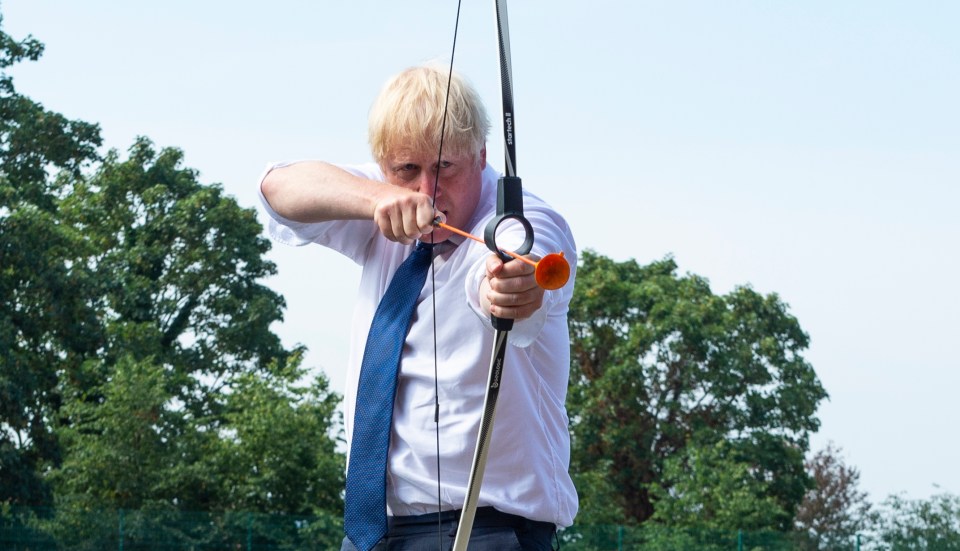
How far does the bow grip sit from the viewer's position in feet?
6.04

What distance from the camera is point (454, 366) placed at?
2182 millimetres

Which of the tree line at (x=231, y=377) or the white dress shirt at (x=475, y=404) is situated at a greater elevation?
the tree line at (x=231, y=377)

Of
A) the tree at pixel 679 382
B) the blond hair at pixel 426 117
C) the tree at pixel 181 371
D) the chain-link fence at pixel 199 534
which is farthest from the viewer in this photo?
the tree at pixel 679 382

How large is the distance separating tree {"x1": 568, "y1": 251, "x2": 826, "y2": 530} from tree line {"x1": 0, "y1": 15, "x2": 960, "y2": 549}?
5 centimetres

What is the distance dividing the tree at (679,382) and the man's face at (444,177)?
23.4 metres

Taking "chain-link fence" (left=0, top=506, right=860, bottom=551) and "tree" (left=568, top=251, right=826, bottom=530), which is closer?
"chain-link fence" (left=0, top=506, right=860, bottom=551)

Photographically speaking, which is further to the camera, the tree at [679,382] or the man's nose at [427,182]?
the tree at [679,382]

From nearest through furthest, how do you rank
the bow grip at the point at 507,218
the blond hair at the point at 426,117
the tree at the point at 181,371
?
the bow grip at the point at 507,218
the blond hair at the point at 426,117
the tree at the point at 181,371

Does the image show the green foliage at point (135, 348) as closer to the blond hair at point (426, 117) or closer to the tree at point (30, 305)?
the tree at point (30, 305)

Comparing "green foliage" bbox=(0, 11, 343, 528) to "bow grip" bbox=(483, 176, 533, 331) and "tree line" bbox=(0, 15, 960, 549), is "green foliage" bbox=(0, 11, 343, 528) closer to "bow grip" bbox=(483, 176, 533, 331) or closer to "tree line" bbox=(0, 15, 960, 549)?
"tree line" bbox=(0, 15, 960, 549)

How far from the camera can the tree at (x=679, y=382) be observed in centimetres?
2577

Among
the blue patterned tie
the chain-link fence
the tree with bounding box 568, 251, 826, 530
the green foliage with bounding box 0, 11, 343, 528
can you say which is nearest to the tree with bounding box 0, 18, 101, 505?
the green foliage with bounding box 0, 11, 343, 528

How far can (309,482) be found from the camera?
19.6 metres

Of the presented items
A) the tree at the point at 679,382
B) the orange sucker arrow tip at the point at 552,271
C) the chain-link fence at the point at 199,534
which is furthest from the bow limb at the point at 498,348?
the tree at the point at 679,382
